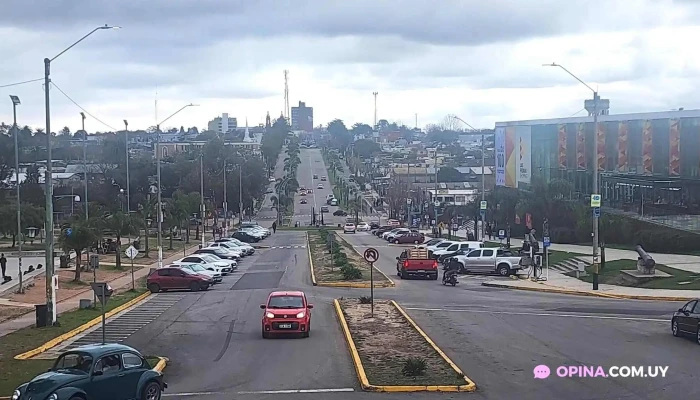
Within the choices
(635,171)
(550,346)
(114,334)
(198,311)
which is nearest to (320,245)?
(635,171)

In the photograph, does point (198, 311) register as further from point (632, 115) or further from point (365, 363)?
point (632, 115)

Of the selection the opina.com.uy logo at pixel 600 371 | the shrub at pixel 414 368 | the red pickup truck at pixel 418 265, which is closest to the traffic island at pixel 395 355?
the shrub at pixel 414 368

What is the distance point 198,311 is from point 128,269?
2331 centimetres

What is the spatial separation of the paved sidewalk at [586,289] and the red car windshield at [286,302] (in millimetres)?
16185

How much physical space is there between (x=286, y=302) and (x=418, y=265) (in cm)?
2124

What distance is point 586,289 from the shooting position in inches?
1549

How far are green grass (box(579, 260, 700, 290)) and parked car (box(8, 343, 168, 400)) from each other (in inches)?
1105

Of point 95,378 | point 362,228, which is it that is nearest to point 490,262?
point 95,378

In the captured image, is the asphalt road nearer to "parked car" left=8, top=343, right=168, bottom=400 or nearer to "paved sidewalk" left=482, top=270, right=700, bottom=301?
"paved sidewalk" left=482, top=270, right=700, bottom=301

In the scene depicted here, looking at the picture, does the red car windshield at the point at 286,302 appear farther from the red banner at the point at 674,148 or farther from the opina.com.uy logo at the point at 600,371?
the red banner at the point at 674,148

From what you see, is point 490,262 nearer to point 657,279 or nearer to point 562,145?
point 657,279

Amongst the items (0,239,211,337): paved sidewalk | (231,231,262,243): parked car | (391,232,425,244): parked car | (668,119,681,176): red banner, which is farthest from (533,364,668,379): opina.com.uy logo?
(231,231,262,243): parked car

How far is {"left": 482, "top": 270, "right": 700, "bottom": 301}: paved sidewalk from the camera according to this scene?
116 feet

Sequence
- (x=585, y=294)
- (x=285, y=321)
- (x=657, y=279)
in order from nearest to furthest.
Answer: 1. (x=285, y=321)
2. (x=585, y=294)
3. (x=657, y=279)
